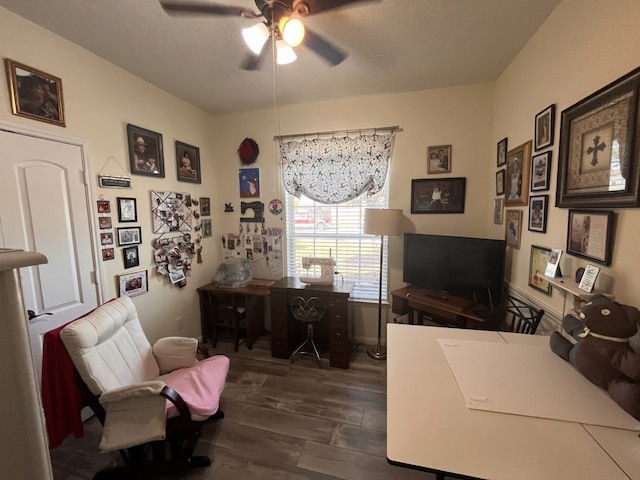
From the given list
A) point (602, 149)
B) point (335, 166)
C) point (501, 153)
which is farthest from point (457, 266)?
point (335, 166)

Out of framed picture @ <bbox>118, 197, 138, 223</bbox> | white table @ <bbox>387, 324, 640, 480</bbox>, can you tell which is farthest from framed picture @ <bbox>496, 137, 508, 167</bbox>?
framed picture @ <bbox>118, 197, 138, 223</bbox>

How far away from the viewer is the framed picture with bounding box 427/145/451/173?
262 centimetres

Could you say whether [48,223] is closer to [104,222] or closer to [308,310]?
[104,222]

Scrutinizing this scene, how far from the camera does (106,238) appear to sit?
2070 mm

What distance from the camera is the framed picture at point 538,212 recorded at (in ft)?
5.47

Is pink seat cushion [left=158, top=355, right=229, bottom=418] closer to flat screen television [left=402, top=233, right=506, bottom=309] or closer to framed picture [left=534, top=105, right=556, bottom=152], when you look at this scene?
flat screen television [left=402, top=233, right=506, bottom=309]

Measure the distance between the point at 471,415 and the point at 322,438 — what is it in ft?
4.13

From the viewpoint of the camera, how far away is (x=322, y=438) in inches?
70.0

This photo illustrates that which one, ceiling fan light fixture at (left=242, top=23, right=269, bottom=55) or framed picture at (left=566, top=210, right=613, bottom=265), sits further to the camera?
ceiling fan light fixture at (left=242, top=23, right=269, bottom=55)

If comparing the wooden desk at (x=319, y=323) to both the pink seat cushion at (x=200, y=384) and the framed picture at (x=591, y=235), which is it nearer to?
the pink seat cushion at (x=200, y=384)

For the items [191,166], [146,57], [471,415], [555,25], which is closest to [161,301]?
[191,166]

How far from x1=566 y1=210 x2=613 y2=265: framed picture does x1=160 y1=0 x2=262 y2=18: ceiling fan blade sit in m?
1.93

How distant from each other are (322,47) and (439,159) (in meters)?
1.62

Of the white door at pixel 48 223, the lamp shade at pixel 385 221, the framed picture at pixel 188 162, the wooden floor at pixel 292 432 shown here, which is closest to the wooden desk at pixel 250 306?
the wooden floor at pixel 292 432
